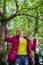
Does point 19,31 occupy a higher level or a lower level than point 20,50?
higher

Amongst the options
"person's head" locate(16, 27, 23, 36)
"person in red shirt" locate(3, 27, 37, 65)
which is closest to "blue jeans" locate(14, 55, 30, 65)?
"person in red shirt" locate(3, 27, 37, 65)

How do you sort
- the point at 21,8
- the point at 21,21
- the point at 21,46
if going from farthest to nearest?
1. the point at 21,21
2. the point at 21,8
3. the point at 21,46

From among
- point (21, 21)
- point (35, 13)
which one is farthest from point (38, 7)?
point (21, 21)

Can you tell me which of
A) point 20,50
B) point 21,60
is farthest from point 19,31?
point 21,60

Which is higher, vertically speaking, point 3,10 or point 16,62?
point 3,10

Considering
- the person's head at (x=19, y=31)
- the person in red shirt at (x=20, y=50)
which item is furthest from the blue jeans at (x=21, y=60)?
the person's head at (x=19, y=31)

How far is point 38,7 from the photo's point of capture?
335 inches

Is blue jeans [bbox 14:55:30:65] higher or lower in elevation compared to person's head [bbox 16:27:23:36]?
lower

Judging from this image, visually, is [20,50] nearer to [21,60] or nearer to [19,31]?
[21,60]

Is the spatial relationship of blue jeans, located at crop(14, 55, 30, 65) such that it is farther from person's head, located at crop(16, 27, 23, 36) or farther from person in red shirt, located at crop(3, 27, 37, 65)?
person's head, located at crop(16, 27, 23, 36)

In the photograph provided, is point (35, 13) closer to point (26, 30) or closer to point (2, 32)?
point (2, 32)

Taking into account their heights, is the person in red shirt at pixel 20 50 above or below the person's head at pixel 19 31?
below

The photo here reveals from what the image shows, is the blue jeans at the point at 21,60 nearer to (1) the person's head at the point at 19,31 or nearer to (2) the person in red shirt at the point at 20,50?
(2) the person in red shirt at the point at 20,50

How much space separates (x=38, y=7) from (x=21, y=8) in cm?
58
